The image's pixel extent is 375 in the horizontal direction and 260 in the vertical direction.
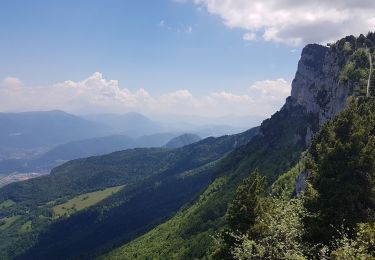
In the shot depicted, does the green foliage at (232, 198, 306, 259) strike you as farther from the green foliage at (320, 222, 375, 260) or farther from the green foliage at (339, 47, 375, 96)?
the green foliage at (339, 47, 375, 96)

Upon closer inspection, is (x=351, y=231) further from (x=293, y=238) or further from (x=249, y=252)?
(x=249, y=252)

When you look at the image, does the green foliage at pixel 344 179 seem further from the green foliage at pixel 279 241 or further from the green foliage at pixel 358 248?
the green foliage at pixel 358 248

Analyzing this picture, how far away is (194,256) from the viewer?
171375 millimetres

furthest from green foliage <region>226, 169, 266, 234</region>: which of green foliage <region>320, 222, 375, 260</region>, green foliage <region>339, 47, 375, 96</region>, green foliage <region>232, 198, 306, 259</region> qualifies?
green foliage <region>339, 47, 375, 96</region>

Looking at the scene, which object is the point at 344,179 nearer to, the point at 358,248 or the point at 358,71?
the point at 358,248

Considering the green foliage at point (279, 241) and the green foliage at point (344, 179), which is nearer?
the green foliage at point (279, 241)

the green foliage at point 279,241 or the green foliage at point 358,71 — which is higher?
the green foliage at point 358,71

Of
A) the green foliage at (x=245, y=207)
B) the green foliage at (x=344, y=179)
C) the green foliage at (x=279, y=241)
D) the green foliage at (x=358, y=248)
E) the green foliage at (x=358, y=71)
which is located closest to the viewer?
the green foliage at (x=358, y=248)

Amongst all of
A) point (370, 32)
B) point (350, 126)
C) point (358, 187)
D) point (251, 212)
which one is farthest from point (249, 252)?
point (370, 32)

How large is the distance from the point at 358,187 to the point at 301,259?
2826 cm

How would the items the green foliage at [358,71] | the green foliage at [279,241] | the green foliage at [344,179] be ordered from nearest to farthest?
1. the green foliage at [279,241]
2. the green foliage at [344,179]
3. the green foliage at [358,71]

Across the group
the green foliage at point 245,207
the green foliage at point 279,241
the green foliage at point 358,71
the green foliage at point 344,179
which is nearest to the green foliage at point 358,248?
the green foliage at point 279,241

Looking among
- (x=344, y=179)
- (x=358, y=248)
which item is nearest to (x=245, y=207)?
(x=344, y=179)

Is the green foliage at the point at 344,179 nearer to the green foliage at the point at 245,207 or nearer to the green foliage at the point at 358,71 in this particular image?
the green foliage at the point at 245,207
